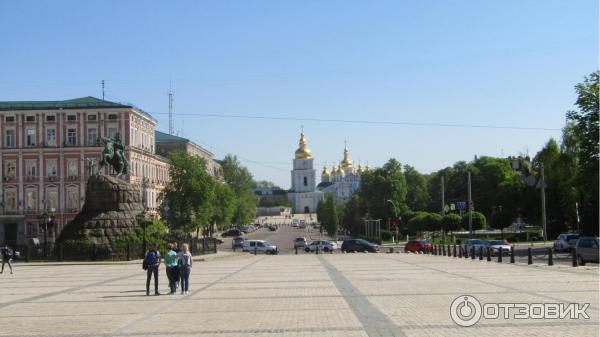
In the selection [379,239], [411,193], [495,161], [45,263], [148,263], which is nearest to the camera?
[148,263]

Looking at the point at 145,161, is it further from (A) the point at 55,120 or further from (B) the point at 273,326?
(B) the point at 273,326

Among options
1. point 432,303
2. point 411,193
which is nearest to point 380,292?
point 432,303

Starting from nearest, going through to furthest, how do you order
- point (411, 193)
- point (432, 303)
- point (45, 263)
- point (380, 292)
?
point (432, 303) → point (380, 292) → point (45, 263) → point (411, 193)

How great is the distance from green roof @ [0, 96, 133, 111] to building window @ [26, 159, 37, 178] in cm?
574

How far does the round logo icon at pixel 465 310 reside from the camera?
14547mm

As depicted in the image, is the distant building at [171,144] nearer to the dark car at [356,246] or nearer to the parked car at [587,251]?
the dark car at [356,246]

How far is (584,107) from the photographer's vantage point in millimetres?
51156

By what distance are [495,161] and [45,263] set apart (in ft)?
237

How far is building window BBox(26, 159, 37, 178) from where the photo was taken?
82.2 m

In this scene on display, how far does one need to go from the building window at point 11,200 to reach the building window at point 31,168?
228cm

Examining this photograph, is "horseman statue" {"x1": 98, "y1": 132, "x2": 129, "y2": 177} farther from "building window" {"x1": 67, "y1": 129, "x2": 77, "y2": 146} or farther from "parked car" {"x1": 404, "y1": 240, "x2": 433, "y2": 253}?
"building window" {"x1": 67, "y1": 129, "x2": 77, "y2": 146}

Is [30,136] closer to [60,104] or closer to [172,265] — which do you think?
[60,104]
